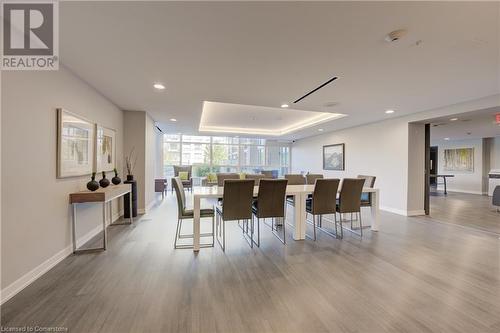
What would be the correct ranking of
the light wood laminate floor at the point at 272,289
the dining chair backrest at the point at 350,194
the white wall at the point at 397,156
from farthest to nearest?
1. the white wall at the point at 397,156
2. the dining chair backrest at the point at 350,194
3. the light wood laminate floor at the point at 272,289

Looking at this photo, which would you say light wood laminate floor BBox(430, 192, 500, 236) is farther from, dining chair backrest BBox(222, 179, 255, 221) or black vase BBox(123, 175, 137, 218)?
black vase BBox(123, 175, 137, 218)

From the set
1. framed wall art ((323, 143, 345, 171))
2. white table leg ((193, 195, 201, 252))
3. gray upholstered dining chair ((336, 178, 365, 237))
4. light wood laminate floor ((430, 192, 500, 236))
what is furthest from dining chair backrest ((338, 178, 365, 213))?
framed wall art ((323, 143, 345, 171))

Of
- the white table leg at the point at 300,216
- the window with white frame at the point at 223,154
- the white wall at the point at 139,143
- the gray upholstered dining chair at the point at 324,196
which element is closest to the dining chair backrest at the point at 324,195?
the gray upholstered dining chair at the point at 324,196

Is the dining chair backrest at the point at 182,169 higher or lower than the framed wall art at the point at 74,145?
lower

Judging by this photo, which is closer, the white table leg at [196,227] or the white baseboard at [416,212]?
the white table leg at [196,227]

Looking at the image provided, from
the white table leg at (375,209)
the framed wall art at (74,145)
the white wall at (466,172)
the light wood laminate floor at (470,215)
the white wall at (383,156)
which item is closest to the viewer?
the framed wall art at (74,145)

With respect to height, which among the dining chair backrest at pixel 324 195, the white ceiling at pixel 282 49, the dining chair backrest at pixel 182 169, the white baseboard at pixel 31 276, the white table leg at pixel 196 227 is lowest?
the white baseboard at pixel 31 276

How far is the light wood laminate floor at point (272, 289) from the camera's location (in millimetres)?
1586

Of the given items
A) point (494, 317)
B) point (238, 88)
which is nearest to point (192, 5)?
point (238, 88)

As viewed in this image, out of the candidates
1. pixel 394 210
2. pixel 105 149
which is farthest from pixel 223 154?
pixel 394 210

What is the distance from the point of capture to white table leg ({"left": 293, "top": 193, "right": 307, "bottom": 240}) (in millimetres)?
3349

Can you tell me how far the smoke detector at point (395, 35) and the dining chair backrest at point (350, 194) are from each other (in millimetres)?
2018

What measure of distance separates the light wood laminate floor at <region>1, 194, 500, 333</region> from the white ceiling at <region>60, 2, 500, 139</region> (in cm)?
228

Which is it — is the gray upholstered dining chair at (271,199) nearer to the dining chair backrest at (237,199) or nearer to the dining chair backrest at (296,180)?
the dining chair backrest at (237,199)
